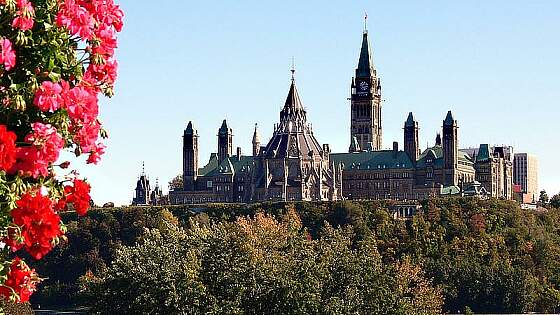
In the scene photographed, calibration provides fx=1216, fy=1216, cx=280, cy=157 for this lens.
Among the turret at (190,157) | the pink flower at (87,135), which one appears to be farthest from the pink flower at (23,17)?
the turret at (190,157)

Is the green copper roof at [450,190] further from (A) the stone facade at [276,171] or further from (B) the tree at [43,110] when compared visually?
(B) the tree at [43,110]

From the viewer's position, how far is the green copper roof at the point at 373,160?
587 feet

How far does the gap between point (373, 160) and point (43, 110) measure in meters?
170

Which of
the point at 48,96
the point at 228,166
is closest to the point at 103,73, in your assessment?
the point at 48,96

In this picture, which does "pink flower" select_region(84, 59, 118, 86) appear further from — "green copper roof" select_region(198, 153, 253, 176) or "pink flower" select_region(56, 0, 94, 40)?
"green copper roof" select_region(198, 153, 253, 176)

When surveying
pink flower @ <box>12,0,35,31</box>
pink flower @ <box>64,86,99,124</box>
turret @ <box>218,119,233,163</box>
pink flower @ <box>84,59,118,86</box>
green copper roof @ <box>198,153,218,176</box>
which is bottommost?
pink flower @ <box>64,86,99,124</box>

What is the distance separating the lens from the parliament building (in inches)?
6855

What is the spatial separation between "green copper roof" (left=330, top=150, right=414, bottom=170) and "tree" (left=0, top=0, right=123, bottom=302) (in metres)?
165

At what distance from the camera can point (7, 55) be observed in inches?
497

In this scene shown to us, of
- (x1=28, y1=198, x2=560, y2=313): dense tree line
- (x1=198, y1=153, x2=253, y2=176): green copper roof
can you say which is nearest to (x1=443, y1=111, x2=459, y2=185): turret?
(x1=28, y1=198, x2=560, y2=313): dense tree line

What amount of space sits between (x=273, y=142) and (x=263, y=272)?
392 ft

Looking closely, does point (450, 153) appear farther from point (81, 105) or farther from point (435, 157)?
point (81, 105)

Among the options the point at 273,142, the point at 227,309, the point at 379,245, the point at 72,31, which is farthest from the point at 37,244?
the point at 273,142

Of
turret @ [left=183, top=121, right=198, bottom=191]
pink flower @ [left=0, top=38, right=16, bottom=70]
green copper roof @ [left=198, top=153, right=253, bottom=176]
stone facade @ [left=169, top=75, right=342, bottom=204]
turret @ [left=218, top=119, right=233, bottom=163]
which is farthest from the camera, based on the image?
turret @ [left=218, top=119, right=233, bottom=163]
